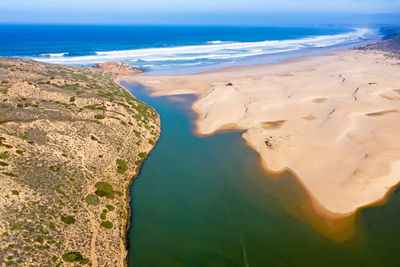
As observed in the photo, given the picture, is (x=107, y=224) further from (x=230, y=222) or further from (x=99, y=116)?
(x=99, y=116)

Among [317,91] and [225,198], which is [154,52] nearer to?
[317,91]

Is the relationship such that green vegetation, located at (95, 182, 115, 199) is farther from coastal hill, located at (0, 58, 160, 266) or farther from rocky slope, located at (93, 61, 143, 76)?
rocky slope, located at (93, 61, 143, 76)

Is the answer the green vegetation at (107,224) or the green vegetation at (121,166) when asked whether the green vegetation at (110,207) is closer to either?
the green vegetation at (107,224)

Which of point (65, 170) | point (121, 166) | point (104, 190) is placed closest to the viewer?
point (104, 190)

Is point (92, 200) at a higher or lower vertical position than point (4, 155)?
lower

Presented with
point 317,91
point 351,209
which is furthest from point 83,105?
point 317,91

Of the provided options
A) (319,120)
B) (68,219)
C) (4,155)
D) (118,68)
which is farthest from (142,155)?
(118,68)

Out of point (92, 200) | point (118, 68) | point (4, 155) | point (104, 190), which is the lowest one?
point (92, 200)

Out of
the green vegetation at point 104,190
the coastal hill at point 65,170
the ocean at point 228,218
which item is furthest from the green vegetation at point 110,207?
the ocean at point 228,218
